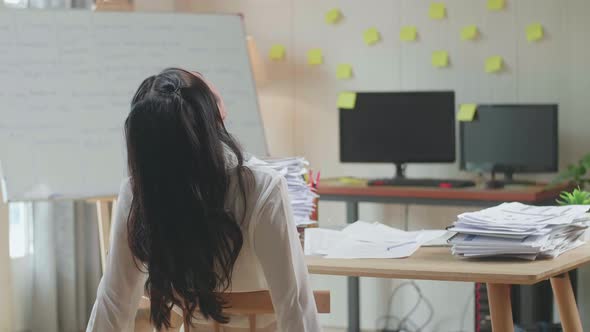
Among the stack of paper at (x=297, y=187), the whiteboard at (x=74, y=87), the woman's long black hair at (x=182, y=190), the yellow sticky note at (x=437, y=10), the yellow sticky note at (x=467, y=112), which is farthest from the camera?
the yellow sticky note at (x=437, y=10)

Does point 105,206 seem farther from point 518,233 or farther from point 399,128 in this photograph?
point 518,233

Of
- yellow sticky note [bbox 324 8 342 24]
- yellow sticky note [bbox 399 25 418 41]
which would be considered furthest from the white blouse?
yellow sticky note [bbox 324 8 342 24]

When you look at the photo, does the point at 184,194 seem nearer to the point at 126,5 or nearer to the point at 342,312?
the point at 126,5

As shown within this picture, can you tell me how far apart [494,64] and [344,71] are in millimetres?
775

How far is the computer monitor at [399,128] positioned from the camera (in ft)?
13.5

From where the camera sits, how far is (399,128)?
4.18m

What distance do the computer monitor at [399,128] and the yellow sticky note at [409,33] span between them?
35 centimetres

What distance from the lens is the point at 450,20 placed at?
4281 millimetres

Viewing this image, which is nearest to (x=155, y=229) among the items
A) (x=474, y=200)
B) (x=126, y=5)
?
(x=126, y=5)

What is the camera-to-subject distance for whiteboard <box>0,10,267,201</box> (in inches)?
121

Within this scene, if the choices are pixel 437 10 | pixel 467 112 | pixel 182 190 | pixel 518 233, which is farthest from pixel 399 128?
pixel 182 190

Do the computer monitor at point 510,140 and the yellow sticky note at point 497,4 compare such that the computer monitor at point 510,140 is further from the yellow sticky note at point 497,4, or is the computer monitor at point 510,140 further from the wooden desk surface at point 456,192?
the yellow sticky note at point 497,4

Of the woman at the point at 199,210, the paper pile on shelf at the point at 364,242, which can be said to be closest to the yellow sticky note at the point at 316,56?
the paper pile on shelf at the point at 364,242

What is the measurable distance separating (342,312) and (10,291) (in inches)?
67.4
